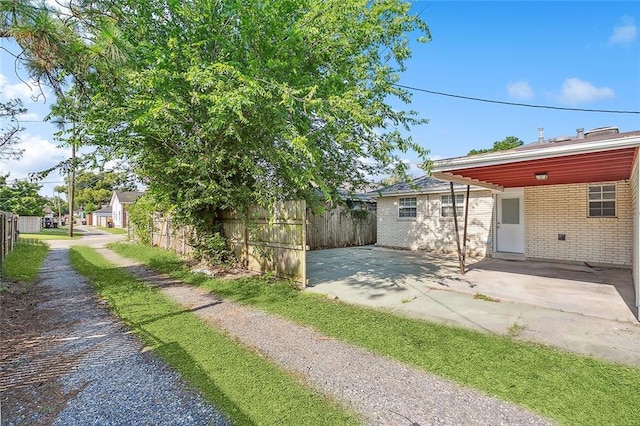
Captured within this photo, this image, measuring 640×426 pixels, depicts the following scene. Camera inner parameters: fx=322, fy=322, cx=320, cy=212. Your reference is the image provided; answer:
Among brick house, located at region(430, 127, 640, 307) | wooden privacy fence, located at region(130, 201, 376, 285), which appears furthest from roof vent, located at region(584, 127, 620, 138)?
wooden privacy fence, located at region(130, 201, 376, 285)

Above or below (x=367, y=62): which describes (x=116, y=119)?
below

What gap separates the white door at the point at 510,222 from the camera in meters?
11.0

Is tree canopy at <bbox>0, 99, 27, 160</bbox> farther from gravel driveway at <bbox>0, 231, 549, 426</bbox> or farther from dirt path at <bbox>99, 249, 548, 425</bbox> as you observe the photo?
dirt path at <bbox>99, 249, 548, 425</bbox>

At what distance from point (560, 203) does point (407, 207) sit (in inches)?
217

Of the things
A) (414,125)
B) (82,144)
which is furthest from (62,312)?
(414,125)

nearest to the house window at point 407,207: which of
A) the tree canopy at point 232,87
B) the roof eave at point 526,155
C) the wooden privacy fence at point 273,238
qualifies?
the tree canopy at point 232,87

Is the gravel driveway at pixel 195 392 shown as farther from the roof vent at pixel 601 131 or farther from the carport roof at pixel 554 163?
the roof vent at pixel 601 131

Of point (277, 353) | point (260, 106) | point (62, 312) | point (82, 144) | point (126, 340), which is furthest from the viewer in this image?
point (82, 144)

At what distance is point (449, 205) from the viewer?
41.9ft

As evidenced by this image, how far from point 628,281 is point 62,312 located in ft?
38.4

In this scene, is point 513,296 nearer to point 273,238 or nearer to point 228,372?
point 273,238

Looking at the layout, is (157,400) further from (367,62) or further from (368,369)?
(367,62)

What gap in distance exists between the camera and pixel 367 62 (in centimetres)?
788

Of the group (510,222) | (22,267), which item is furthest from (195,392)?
(510,222)
